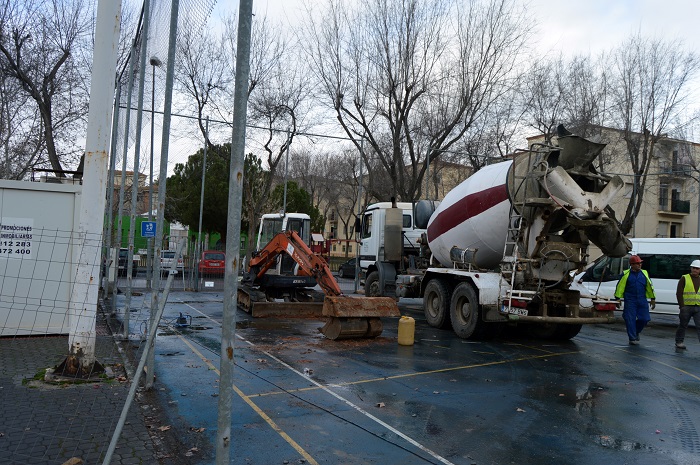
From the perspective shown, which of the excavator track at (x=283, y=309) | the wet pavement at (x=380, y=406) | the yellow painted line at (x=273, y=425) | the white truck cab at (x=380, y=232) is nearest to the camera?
the yellow painted line at (x=273, y=425)

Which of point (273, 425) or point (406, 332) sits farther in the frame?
point (406, 332)

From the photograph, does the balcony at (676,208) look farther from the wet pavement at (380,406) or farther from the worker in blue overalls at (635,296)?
the wet pavement at (380,406)

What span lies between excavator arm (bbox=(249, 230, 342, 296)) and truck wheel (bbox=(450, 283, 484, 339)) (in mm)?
2619

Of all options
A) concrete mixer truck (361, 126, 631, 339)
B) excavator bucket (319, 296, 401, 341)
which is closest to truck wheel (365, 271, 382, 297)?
concrete mixer truck (361, 126, 631, 339)

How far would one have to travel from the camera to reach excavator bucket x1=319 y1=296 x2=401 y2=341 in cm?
1073

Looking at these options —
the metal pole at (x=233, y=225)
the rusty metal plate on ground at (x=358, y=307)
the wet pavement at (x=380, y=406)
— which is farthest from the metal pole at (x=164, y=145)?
the metal pole at (x=233, y=225)

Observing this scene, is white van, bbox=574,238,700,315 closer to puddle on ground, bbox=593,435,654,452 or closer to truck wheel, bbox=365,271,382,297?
truck wheel, bbox=365,271,382,297

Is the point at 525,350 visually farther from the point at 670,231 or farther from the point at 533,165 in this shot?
the point at 670,231

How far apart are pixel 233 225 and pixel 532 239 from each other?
868 centimetres

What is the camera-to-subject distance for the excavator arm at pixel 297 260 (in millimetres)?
12766

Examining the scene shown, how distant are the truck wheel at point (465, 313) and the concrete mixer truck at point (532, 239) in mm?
21

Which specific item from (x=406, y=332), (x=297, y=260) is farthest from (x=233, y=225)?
(x=297, y=260)

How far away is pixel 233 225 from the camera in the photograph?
3.16 metres

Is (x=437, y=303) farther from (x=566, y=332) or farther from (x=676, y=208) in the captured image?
(x=676, y=208)
